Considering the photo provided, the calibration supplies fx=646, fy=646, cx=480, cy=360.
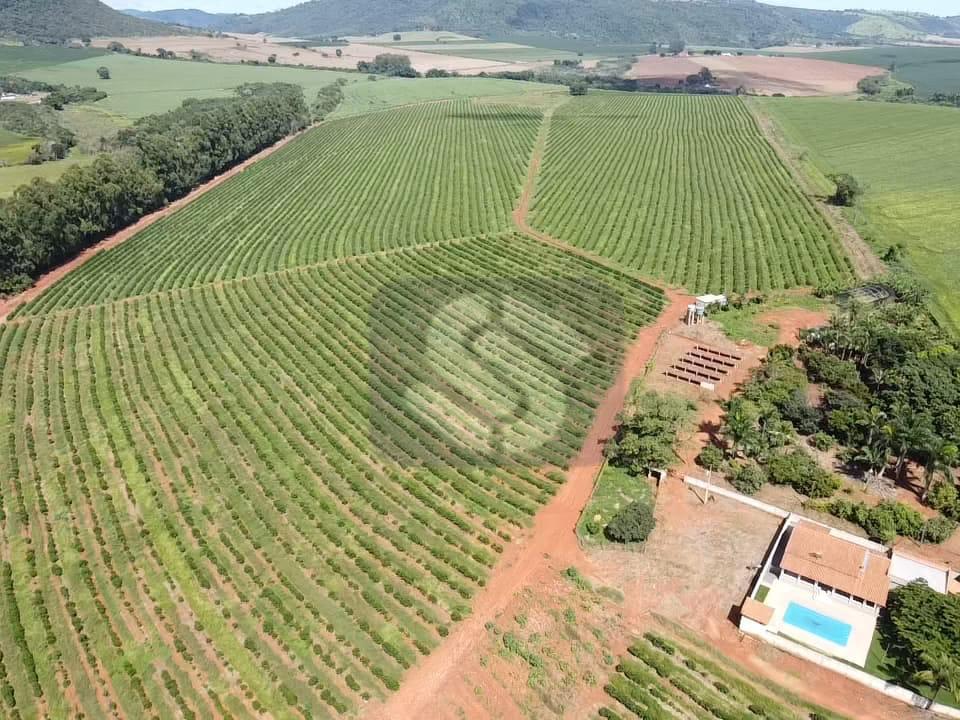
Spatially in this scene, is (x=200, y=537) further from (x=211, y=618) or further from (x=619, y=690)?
(x=619, y=690)

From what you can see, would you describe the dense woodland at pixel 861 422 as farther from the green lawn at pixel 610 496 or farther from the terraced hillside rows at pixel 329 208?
the terraced hillside rows at pixel 329 208

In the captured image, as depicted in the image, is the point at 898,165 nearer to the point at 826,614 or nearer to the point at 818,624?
the point at 826,614

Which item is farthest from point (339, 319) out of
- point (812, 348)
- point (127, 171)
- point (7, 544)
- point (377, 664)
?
point (127, 171)

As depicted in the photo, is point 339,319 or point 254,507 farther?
point 339,319

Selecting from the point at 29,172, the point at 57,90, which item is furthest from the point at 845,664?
the point at 57,90

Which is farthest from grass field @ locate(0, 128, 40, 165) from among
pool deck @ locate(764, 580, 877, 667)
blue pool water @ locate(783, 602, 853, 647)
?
blue pool water @ locate(783, 602, 853, 647)

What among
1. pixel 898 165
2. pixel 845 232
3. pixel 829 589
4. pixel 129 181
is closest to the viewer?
pixel 829 589
